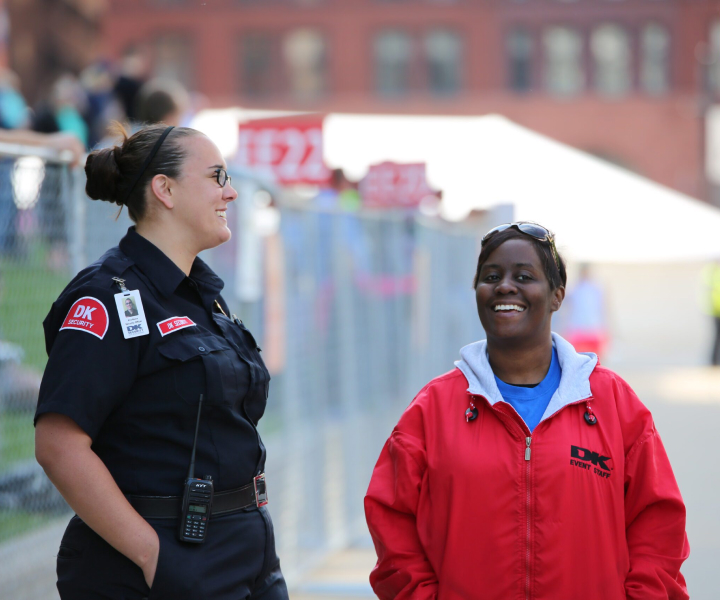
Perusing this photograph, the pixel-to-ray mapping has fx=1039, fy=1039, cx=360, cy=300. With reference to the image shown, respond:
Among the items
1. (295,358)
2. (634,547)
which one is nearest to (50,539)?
(295,358)

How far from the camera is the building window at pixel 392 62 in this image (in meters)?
47.4

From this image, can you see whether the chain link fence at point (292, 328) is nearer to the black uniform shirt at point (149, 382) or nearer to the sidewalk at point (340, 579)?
the sidewalk at point (340, 579)

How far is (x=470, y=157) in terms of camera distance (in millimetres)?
9109

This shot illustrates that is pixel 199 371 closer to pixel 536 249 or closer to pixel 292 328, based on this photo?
pixel 536 249

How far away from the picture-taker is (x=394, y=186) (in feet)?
38.6

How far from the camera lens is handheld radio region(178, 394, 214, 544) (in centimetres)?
261

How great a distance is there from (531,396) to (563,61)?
47.3 meters

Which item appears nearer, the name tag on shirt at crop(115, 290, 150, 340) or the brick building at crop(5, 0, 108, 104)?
the name tag on shirt at crop(115, 290, 150, 340)

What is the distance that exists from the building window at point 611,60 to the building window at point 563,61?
0.71 metres

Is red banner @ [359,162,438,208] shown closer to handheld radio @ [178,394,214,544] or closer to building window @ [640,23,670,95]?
handheld radio @ [178,394,214,544]

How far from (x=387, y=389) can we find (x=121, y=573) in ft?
19.0

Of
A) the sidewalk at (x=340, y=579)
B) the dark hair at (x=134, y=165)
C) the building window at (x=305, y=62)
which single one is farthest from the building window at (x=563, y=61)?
the dark hair at (x=134, y=165)

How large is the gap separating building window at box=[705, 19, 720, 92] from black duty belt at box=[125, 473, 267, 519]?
158ft

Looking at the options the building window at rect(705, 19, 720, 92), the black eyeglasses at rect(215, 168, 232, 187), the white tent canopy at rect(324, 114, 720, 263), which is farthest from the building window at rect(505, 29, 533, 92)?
the black eyeglasses at rect(215, 168, 232, 187)
